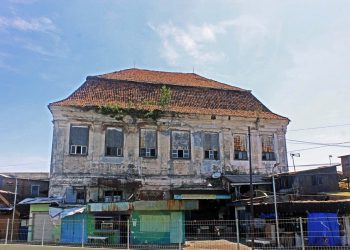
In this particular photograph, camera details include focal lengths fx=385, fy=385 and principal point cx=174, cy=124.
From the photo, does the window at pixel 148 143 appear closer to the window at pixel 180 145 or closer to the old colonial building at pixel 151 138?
the old colonial building at pixel 151 138

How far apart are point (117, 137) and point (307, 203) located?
13255 mm

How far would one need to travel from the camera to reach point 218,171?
92.5 ft

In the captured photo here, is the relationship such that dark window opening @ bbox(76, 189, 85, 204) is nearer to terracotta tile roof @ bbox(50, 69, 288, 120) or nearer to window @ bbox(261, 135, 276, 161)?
terracotta tile roof @ bbox(50, 69, 288, 120)

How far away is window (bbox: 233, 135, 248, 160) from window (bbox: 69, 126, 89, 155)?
1101 centimetres

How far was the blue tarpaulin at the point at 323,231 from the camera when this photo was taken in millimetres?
19125

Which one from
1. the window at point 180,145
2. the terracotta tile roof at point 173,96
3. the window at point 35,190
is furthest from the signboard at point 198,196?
the window at point 35,190

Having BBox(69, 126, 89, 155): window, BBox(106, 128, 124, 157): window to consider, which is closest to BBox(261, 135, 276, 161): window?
BBox(106, 128, 124, 157): window

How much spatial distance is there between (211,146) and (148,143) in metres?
4.79

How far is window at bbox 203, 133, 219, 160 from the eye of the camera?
28.5 meters

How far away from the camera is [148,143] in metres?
27.4

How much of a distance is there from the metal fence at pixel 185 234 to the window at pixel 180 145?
637 centimetres

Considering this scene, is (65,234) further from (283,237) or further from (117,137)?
(283,237)

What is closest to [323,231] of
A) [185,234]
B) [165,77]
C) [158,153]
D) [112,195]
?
[185,234]

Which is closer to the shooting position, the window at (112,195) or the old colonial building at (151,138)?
the old colonial building at (151,138)
